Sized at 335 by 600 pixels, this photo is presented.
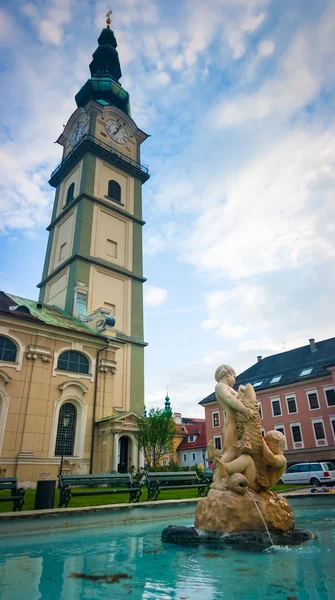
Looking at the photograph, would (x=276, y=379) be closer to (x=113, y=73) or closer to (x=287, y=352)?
(x=287, y=352)

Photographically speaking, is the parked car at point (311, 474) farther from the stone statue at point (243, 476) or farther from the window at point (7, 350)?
the window at point (7, 350)

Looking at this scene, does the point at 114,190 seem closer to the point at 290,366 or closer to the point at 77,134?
the point at 77,134

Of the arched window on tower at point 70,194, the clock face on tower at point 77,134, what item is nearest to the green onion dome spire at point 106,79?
the clock face on tower at point 77,134

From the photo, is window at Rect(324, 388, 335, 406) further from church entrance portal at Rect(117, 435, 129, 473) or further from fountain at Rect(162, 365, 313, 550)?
fountain at Rect(162, 365, 313, 550)

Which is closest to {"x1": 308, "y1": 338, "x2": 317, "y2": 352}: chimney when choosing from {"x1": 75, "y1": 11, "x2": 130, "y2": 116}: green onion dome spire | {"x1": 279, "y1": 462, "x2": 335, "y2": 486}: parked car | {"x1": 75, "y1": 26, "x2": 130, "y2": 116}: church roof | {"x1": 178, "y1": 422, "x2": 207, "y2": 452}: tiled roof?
{"x1": 279, "y1": 462, "x2": 335, "y2": 486}: parked car

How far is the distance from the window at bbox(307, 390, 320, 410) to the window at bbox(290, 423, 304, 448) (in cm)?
242

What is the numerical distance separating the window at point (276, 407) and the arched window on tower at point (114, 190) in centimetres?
2774

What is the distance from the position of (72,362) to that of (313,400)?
25.4 meters

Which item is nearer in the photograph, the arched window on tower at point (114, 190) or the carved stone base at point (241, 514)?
the carved stone base at point (241, 514)

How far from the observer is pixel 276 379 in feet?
137

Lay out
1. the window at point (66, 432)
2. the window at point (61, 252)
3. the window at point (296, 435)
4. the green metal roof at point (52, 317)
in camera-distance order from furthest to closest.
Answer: the window at point (296, 435), the window at point (61, 252), the green metal roof at point (52, 317), the window at point (66, 432)

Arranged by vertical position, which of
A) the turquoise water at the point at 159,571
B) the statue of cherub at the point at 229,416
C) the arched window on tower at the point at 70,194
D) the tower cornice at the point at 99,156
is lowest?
the turquoise water at the point at 159,571

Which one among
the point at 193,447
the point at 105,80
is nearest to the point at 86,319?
the point at 105,80

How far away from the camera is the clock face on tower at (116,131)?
140 ft
